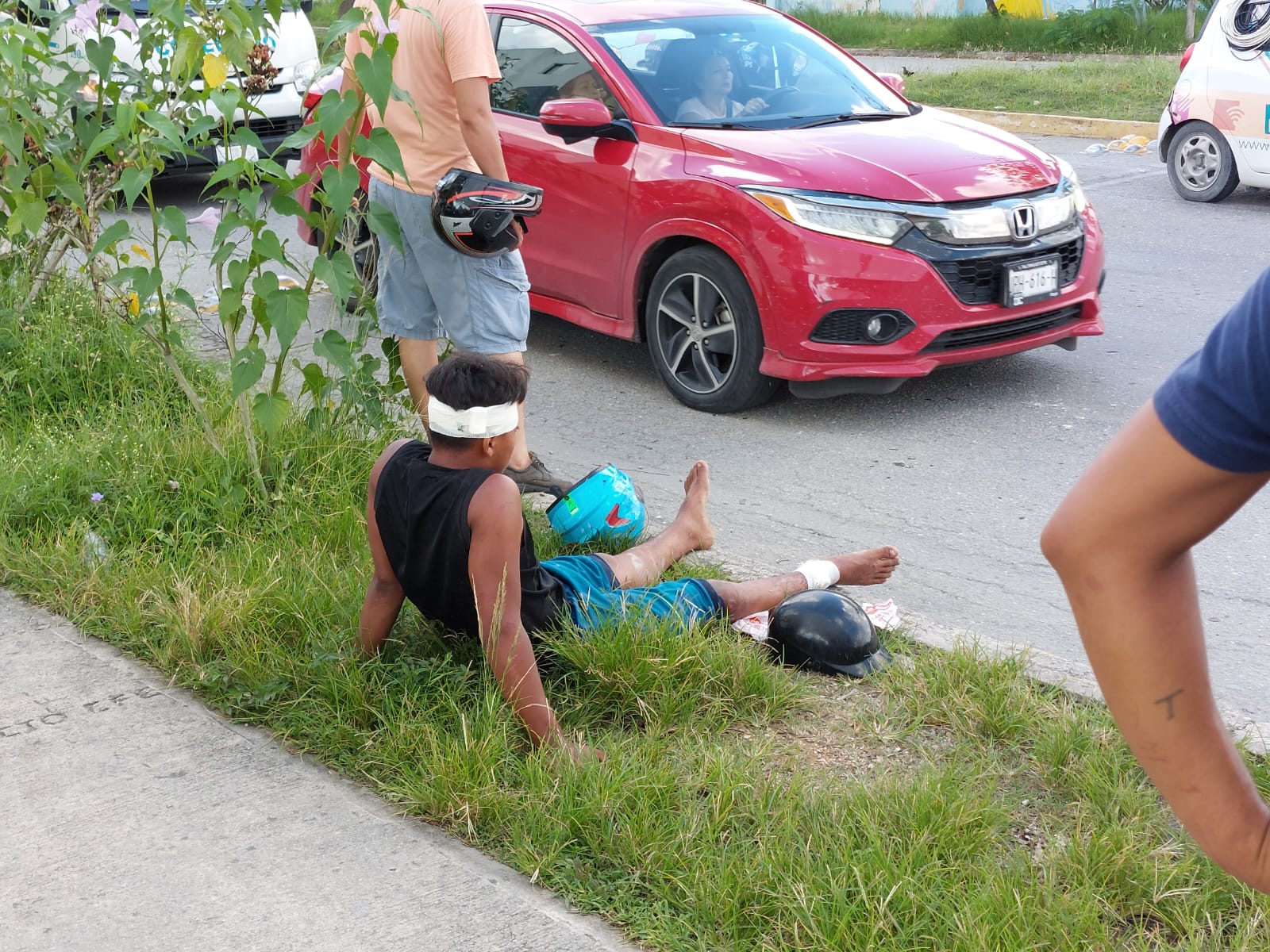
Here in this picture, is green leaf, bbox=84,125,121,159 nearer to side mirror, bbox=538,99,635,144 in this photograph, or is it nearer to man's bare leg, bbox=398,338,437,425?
man's bare leg, bbox=398,338,437,425

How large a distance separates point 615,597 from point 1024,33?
1917cm

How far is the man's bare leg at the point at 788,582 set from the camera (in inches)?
154

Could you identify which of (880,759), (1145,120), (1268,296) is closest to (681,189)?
(880,759)

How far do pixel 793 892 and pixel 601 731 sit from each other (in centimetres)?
88

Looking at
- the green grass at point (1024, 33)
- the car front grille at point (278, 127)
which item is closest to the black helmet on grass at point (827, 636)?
the car front grille at point (278, 127)

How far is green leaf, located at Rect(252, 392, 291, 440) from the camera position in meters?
4.29

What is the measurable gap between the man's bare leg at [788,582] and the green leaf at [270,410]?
4.80 feet

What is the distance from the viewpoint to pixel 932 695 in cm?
348

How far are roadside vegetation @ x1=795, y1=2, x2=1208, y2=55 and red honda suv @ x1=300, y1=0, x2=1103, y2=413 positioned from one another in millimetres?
14180

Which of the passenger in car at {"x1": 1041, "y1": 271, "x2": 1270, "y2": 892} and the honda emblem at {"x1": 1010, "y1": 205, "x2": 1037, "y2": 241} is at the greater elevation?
the passenger in car at {"x1": 1041, "y1": 271, "x2": 1270, "y2": 892}

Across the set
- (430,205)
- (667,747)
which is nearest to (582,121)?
(430,205)

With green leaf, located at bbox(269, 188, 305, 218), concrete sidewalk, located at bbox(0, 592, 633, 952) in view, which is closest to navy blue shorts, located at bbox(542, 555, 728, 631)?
concrete sidewalk, located at bbox(0, 592, 633, 952)

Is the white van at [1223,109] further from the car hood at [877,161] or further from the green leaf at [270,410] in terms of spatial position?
the green leaf at [270,410]

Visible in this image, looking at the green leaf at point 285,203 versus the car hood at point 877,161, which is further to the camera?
the car hood at point 877,161
